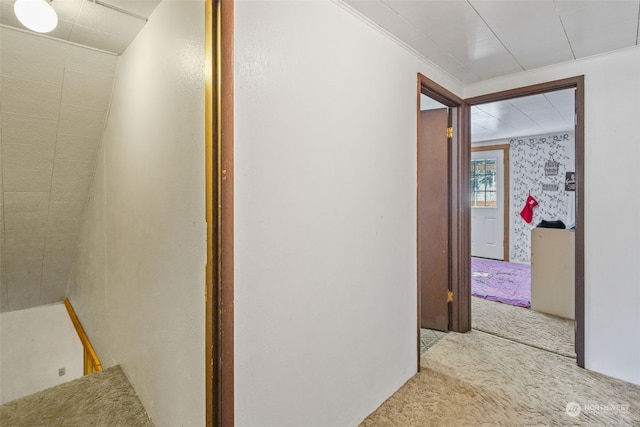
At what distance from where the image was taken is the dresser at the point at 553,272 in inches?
129

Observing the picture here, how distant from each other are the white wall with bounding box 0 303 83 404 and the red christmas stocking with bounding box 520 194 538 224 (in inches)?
260

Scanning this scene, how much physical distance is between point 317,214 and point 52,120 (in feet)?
5.90

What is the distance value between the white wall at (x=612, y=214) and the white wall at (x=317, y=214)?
4.41ft

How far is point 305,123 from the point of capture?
1422mm

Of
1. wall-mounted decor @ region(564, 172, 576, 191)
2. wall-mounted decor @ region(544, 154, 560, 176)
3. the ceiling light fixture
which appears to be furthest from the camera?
wall-mounted decor @ region(544, 154, 560, 176)

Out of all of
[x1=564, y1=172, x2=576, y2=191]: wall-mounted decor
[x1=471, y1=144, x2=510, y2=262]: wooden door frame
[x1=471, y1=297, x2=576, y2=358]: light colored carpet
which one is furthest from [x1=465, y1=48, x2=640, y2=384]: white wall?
[x1=471, y1=144, x2=510, y2=262]: wooden door frame

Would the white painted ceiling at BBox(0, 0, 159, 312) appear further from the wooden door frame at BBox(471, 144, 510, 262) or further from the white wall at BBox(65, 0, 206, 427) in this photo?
the wooden door frame at BBox(471, 144, 510, 262)

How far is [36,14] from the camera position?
1.41 metres

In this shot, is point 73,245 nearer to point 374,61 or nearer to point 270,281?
point 270,281

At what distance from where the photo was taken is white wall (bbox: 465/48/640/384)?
213 cm

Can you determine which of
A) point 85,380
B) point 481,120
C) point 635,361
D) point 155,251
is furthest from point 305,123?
point 481,120

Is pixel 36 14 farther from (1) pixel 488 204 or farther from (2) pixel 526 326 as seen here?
(1) pixel 488 204

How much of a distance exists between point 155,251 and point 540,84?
289cm

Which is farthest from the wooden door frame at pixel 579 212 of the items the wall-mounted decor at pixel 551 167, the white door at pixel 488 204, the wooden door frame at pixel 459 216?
the white door at pixel 488 204
